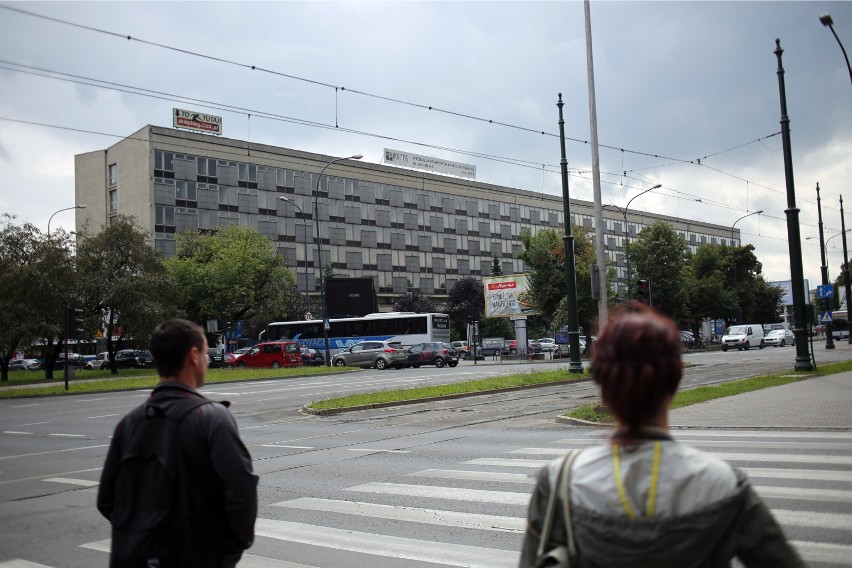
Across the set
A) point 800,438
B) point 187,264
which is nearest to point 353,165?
point 187,264

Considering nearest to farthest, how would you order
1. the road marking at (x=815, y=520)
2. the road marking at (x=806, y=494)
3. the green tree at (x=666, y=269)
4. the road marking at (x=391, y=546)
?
the road marking at (x=391, y=546)
the road marking at (x=815, y=520)
the road marking at (x=806, y=494)
the green tree at (x=666, y=269)

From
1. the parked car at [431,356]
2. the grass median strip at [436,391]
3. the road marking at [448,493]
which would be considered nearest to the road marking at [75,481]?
the road marking at [448,493]

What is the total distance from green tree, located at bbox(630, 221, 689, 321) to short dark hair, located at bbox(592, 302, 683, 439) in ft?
212

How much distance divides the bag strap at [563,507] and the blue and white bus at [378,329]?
180ft

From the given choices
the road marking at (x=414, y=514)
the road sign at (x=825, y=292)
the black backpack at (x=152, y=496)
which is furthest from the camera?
the road sign at (x=825, y=292)

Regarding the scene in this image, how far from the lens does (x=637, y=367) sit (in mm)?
2043

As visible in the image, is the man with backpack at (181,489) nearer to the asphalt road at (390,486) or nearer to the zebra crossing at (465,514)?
the asphalt road at (390,486)

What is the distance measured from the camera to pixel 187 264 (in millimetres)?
63812

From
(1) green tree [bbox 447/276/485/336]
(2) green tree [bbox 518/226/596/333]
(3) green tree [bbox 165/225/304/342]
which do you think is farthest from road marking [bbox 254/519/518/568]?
(1) green tree [bbox 447/276/485/336]

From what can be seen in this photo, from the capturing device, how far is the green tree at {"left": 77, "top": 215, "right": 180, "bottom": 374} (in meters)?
45.8

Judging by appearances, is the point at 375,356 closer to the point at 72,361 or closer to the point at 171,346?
the point at 72,361

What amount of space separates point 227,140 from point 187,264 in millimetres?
17568

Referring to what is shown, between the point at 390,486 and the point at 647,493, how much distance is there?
291 inches

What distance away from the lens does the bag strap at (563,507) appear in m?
2.03
